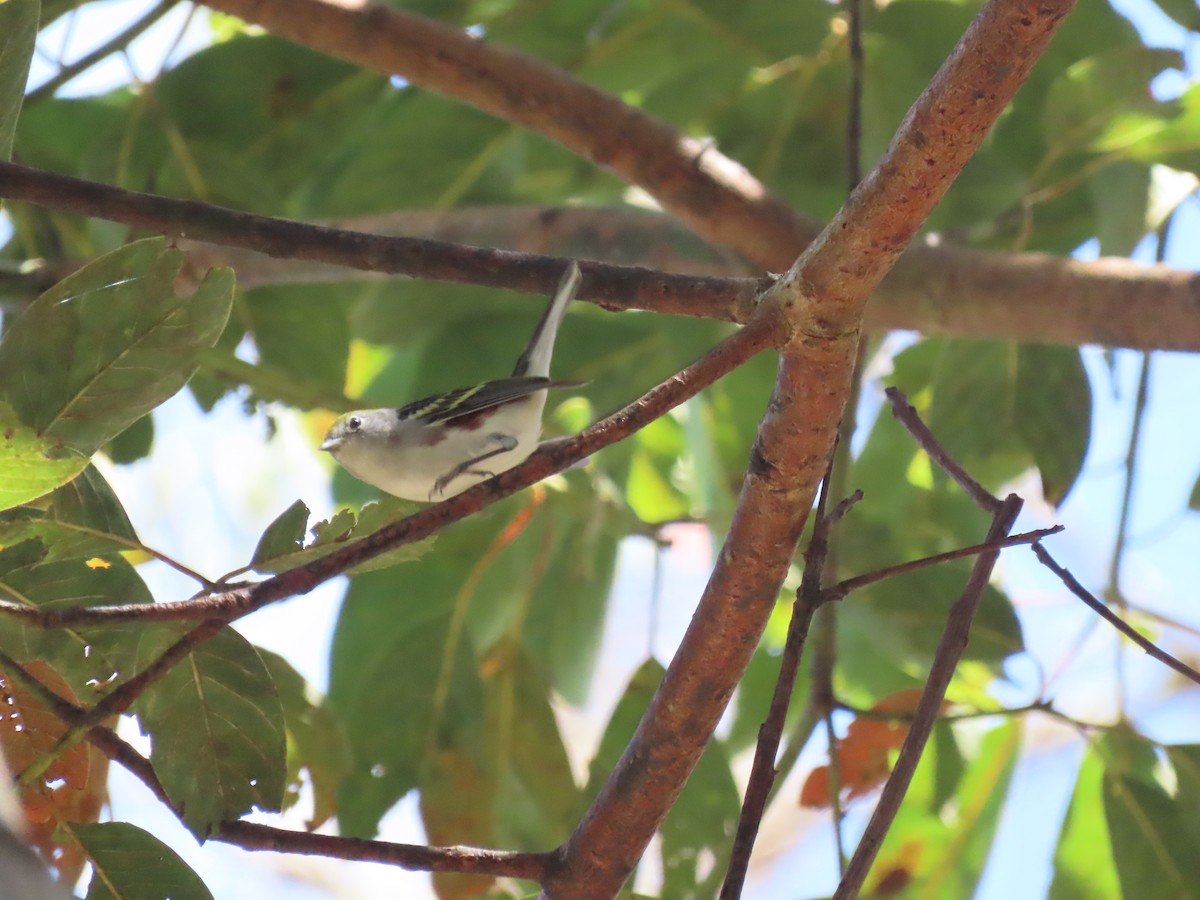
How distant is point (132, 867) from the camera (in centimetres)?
124

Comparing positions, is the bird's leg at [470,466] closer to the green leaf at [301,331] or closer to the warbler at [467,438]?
the warbler at [467,438]

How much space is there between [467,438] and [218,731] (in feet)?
2.56

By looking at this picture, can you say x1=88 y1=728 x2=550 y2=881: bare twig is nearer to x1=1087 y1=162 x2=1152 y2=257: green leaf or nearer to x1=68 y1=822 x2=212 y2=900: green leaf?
x1=68 y1=822 x2=212 y2=900: green leaf

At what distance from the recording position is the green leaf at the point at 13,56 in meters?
1.34

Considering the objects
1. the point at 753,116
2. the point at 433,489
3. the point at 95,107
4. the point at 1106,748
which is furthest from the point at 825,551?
the point at 95,107

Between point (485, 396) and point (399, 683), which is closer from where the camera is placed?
point (485, 396)

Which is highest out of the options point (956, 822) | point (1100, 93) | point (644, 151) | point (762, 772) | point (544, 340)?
point (1100, 93)

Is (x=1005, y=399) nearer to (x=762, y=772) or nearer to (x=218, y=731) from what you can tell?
(x=762, y=772)

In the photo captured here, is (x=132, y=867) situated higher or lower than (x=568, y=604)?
lower

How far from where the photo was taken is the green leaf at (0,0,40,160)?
1.34 metres

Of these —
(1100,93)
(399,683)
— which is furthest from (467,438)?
(1100,93)

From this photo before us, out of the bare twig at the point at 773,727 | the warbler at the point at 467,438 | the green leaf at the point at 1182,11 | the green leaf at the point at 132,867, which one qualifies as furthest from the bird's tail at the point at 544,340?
the green leaf at the point at 1182,11

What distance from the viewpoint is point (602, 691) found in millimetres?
8961

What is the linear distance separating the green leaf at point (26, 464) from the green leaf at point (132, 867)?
1.20 ft
